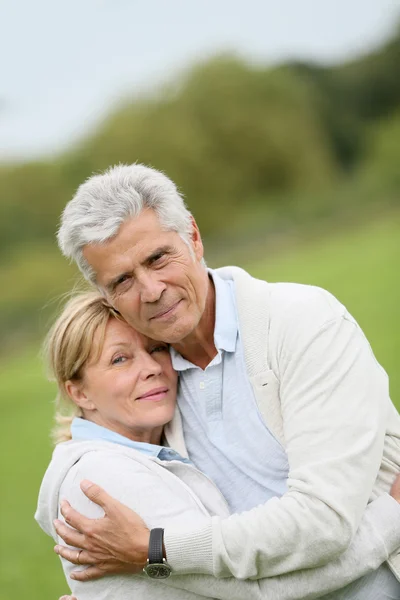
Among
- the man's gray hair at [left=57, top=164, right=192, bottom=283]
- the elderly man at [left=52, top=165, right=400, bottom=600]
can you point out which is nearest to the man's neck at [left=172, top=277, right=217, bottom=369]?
the elderly man at [left=52, top=165, right=400, bottom=600]

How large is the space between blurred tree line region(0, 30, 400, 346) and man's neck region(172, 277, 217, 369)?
11.5m

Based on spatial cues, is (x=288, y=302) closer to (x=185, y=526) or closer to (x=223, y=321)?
(x=223, y=321)

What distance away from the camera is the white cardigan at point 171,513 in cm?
199

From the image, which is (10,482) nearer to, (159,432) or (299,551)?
(159,432)

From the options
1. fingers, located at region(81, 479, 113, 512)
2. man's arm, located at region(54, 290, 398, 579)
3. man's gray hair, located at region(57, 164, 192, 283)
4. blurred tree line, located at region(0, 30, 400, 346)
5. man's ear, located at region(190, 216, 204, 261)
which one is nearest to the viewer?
man's arm, located at region(54, 290, 398, 579)

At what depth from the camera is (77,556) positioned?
214cm

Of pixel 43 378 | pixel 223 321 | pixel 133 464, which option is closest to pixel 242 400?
pixel 223 321

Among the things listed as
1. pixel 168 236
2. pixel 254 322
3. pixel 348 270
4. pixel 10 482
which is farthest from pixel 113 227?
pixel 348 270

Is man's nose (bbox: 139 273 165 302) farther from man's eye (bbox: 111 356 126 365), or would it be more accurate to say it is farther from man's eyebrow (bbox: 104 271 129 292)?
man's eye (bbox: 111 356 126 365)

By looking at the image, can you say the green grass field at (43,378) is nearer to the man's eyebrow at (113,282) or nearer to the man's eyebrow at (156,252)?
the man's eyebrow at (113,282)

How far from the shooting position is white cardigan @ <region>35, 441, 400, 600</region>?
199cm

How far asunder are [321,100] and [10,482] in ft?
31.1

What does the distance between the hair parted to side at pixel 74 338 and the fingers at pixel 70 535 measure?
351mm

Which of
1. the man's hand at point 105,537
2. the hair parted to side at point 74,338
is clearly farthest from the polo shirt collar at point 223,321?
the man's hand at point 105,537
